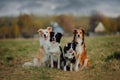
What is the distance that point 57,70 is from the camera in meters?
4.77

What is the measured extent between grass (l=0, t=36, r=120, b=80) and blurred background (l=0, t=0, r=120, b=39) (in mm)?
150

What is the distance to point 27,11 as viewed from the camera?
5.34m

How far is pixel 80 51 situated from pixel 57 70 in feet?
1.49

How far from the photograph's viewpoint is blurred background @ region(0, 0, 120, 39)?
5.03 meters

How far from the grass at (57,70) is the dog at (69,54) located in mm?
97

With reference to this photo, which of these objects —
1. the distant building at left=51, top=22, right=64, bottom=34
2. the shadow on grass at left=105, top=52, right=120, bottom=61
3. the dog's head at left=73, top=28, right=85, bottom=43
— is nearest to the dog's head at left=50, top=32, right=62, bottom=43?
the distant building at left=51, top=22, right=64, bottom=34

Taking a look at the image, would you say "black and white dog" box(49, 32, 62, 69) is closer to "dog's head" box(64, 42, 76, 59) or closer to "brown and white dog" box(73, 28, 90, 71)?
"dog's head" box(64, 42, 76, 59)

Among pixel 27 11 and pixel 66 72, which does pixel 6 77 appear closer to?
pixel 66 72

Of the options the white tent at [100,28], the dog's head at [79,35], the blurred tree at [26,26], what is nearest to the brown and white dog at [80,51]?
the dog's head at [79,35]

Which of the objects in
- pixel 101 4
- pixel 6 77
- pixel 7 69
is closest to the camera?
pixel 6 77

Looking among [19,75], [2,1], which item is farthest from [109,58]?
[2,1]

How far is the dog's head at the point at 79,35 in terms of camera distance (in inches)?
185

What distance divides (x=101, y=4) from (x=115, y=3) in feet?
0.75

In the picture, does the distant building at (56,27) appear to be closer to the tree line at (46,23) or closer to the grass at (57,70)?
the tree line at (46,23)
